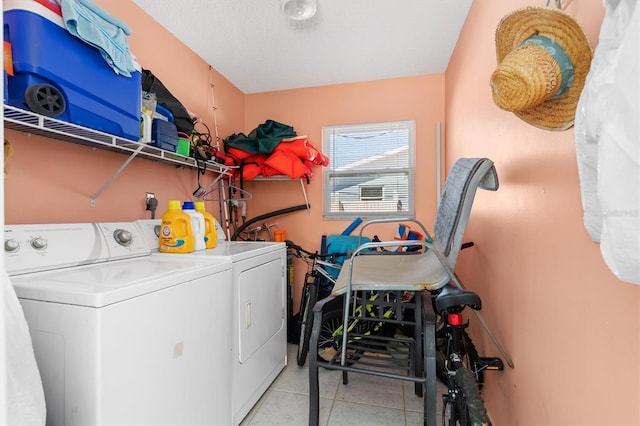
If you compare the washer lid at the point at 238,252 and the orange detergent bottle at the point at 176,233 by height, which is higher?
the orange detergent bottle at the point at 176,233

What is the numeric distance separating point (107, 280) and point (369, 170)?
2.41 m

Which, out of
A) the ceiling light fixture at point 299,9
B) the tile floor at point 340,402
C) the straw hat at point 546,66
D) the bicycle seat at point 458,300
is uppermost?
the ceiling light fixture at point 299,9

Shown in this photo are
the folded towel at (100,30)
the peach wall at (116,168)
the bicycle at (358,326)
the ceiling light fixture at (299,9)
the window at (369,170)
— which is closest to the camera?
the folded towel at (100,30)

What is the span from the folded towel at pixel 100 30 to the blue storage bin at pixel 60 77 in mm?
42

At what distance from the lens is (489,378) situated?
1519 millimetres

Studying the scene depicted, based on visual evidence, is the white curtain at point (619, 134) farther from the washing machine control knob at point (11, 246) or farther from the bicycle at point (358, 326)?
the washing machine control knob at point (11, 246)

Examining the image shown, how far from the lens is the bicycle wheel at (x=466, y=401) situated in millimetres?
1005

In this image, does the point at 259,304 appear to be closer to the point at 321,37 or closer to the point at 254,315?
the point at 254,315

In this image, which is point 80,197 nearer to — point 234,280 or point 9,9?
point 9,9

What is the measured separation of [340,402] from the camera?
5.87 feet

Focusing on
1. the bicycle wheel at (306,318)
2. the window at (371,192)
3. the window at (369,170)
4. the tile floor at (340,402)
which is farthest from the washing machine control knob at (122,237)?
the window at (371,192)

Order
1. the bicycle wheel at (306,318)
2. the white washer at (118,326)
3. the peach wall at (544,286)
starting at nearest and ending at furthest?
1. the peach wall at (544,286)
2. the white washer at (118,326)
3. the bicycle wheel at (306,318)

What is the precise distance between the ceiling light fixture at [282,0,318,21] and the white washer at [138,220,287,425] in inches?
60.9

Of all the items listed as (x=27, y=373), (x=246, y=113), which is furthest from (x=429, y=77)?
(x=27, y=373)
